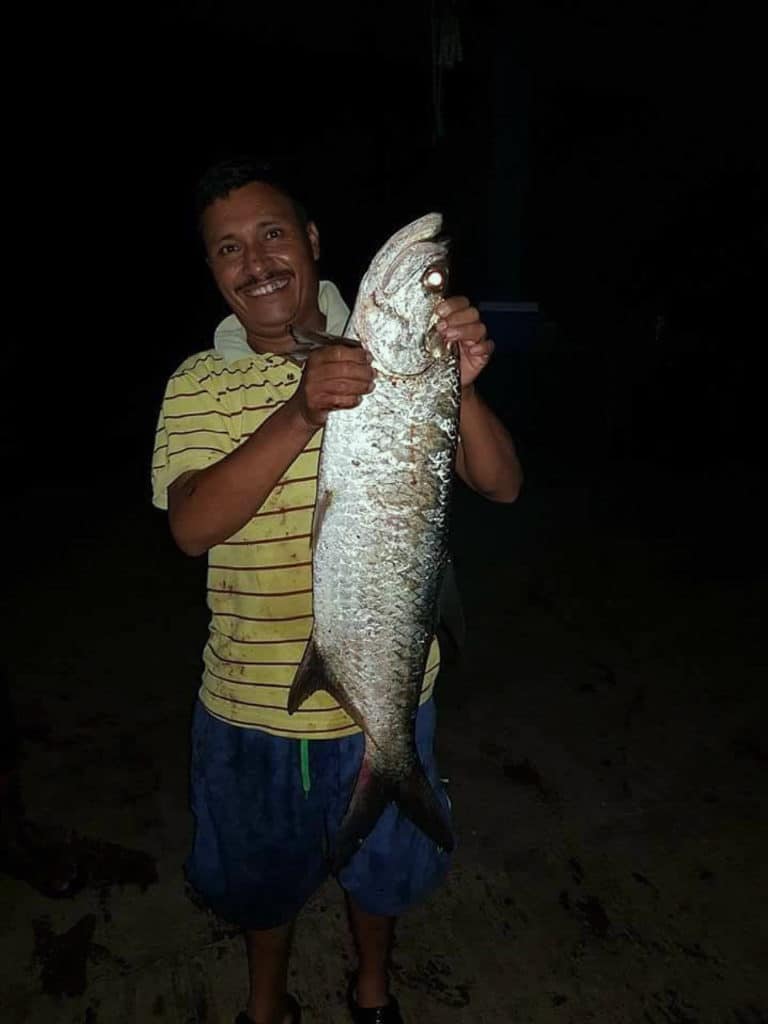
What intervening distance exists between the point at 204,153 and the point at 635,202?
9.13 metres

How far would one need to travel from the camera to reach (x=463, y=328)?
1687 mm

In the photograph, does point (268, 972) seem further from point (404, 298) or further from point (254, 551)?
point (404, 298)

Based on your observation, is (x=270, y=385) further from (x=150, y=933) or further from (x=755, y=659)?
(x=755, y=659)

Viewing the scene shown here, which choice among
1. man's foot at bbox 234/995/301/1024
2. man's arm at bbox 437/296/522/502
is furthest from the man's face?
man's foot at bbox 234/995/301/1024

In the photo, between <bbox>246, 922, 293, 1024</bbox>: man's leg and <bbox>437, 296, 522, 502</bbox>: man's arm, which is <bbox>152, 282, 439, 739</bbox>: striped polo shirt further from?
<bbox>246, 922, 293, 1024</bbox>: man's leg

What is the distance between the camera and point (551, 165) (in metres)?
16.2

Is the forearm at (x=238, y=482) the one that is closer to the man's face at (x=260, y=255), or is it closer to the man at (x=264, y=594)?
the man at (x=264, y=594)

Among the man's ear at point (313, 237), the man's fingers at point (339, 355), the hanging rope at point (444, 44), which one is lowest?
the man's fingers at point (339, 355)

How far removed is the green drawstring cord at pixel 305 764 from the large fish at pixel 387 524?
0.14 m

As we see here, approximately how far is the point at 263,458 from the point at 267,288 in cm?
55

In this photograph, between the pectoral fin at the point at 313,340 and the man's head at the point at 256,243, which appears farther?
the man's head at the point at 256,243

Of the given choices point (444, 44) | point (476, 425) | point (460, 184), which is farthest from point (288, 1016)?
point (460, 184)

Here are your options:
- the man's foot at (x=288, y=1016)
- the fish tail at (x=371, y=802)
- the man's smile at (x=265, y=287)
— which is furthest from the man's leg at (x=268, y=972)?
the man's smile at (x=265, y=287)

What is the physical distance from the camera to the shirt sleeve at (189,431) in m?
1.83
